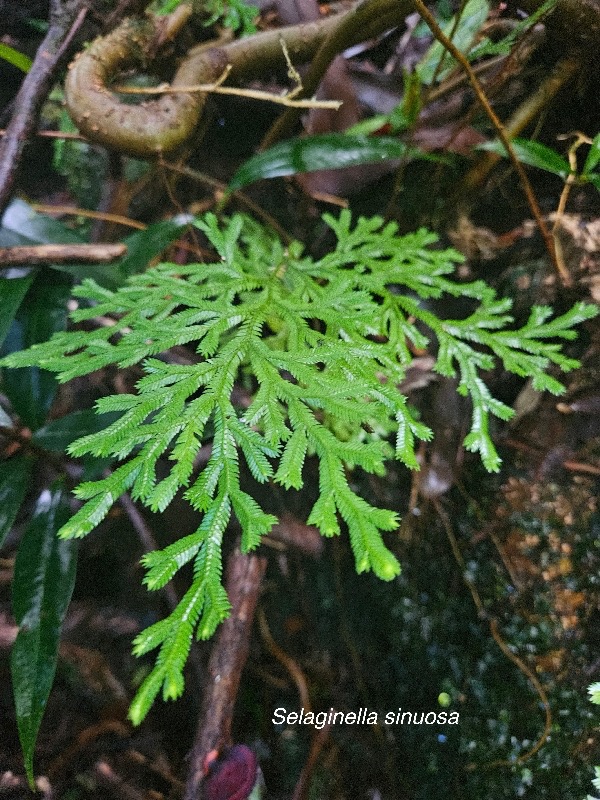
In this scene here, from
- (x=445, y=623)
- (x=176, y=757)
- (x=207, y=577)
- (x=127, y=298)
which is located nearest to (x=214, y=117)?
(x=127, y=298)

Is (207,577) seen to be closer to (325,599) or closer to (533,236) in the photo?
(325,599)

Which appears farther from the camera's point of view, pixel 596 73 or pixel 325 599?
pixel 325 599

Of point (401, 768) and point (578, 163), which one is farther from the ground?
point (578, 163)

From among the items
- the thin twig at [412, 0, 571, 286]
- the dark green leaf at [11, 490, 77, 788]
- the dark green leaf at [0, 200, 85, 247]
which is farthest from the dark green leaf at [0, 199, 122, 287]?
the thin twig at [412, 0, 571, 286]

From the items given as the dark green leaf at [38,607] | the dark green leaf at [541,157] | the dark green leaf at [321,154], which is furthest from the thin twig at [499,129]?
the dark green leaf at [38,607]

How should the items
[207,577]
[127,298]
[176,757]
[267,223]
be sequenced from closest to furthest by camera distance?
[207,577] < [127,298] < [176,757] < [267,223]

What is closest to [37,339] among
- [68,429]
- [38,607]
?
[68,429]

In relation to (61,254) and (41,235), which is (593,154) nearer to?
(61,254)
